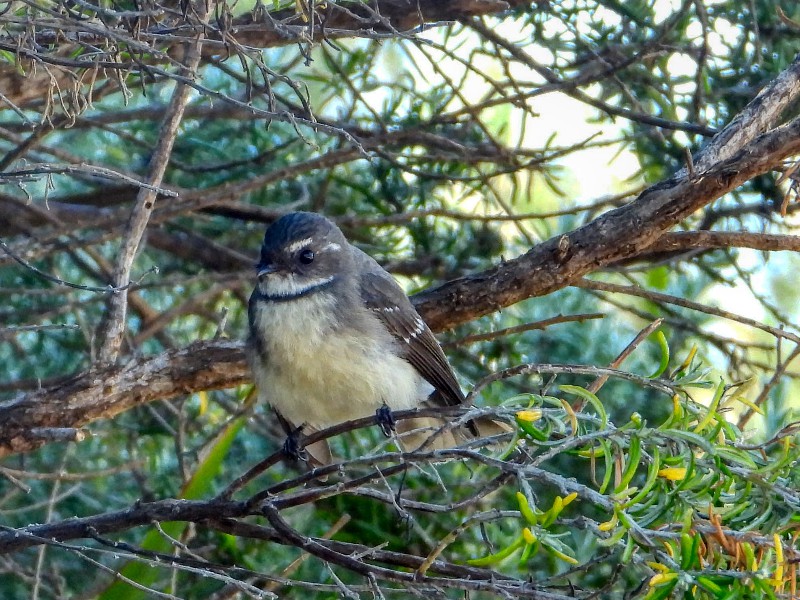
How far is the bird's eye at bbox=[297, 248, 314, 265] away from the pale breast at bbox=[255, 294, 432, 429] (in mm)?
253

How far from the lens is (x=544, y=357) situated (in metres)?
5.76

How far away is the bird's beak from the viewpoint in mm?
4699

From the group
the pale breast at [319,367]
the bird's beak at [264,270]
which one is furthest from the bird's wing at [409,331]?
the bird's beak at [264,270]

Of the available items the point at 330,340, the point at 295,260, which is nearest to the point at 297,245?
the point at 295,260

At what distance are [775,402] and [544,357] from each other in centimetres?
121

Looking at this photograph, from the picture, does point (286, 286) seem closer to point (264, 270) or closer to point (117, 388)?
point (264, 270)

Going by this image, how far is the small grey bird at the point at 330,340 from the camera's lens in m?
4.42

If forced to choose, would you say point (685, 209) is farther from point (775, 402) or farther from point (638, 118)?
point (775, 402)

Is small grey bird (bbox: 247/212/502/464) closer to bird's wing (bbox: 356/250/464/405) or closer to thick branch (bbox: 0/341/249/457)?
bird's wing (bbox: 356/250/464/405)

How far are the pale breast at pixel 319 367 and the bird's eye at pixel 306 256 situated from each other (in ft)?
0.83

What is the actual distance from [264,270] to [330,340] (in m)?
0.50

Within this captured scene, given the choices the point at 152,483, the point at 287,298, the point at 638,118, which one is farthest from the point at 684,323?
the point at 152,483

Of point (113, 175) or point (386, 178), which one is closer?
point (113, 175)

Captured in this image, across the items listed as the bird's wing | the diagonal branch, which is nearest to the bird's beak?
the bird's wing
